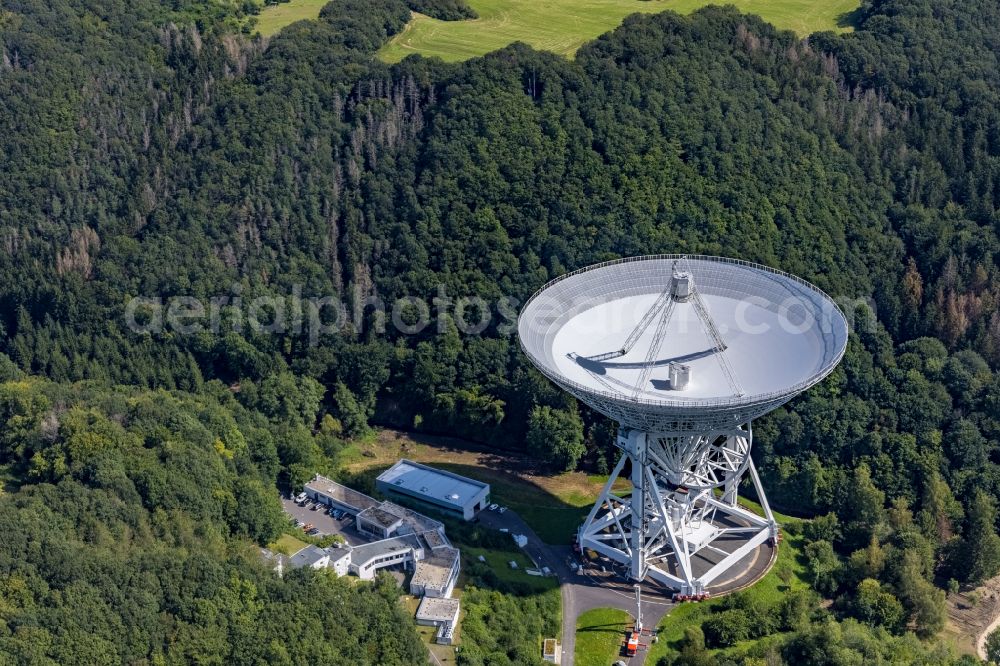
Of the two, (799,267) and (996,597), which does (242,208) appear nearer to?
(799,267)

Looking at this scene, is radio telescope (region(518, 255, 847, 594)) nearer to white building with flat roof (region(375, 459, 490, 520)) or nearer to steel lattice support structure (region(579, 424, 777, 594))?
steel lattice support structure (region(579, 424, 777, 594))

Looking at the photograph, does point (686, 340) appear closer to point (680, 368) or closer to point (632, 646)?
point (680, 368)

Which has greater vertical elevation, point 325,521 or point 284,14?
point 284,14

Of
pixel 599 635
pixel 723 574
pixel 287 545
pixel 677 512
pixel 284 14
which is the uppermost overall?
pixel 284 14

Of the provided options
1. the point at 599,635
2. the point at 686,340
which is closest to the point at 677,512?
the point at 599,635

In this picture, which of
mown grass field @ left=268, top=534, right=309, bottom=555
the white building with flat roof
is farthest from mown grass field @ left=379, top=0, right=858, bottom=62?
mown grass field @ left=268, top=534, right=309, bottom=555
